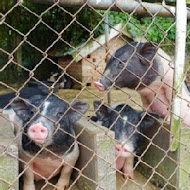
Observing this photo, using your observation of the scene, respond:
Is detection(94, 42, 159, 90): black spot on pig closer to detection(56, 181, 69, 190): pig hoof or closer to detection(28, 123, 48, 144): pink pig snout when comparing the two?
detection(56, 181, 69, 190): pig hoof

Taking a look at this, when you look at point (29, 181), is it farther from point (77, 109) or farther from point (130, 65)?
point (130, 65)

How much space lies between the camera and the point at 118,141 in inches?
83.7

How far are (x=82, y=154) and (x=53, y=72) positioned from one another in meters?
6.04

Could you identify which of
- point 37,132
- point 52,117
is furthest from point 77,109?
point 37,132

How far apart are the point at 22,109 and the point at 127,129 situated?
1.98 ft

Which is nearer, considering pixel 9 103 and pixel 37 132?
pixel 9 103

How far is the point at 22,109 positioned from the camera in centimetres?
204

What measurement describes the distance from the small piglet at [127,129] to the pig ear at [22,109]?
381mm

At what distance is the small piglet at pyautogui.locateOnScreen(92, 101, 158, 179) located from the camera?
7.09 feet

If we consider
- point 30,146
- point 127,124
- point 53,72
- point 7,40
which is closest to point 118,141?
point 127,124

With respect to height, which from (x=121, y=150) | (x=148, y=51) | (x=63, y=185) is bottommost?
(x=63, y=185)

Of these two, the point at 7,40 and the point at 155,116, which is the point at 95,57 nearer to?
the point at 7,40

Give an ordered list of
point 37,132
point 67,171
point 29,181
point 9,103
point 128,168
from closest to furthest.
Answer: point 9,103 → point 37,132 → point 29,181 → point 67,171 → point 128,168

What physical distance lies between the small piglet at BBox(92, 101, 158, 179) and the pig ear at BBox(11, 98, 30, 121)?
381 millimetres
